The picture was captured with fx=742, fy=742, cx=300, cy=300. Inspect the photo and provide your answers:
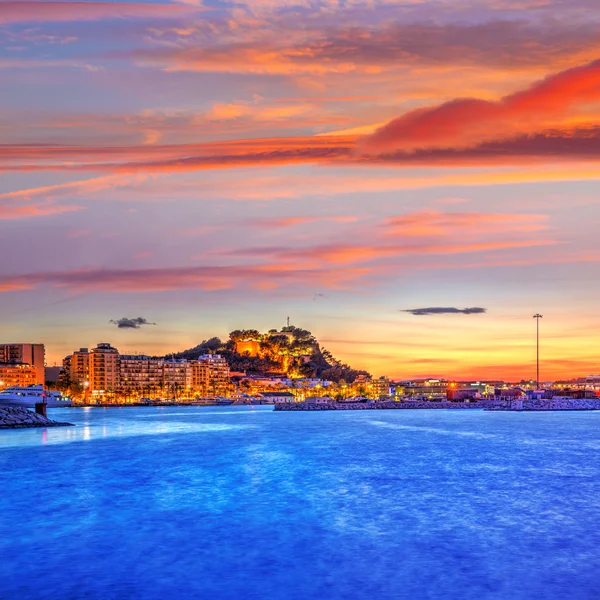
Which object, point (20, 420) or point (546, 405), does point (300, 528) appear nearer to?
point (20, 420)

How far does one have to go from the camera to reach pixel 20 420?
287ft

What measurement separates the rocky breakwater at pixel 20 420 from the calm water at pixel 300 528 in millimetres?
43651

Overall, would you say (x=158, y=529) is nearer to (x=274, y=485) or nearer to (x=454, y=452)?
(x=274, y=485)

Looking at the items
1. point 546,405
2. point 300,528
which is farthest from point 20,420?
point 546,405

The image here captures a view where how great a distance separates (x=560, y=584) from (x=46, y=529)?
562 inches

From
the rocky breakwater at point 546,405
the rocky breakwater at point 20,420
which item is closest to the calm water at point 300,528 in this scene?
the rocky breakwater at point 20,420

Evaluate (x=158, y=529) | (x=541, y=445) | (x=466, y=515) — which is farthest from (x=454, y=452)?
(x=158, y=529)

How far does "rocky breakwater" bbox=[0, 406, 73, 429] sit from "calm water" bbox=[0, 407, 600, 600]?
43651mm

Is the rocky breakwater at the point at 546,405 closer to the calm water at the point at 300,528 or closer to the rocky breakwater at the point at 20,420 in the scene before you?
the rocky breakwater at the point at 20,420

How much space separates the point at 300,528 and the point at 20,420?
74025mm

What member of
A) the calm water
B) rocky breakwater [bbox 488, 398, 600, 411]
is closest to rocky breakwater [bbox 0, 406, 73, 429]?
the calm water

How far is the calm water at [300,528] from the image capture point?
15.0 metres

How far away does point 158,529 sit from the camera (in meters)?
21.6

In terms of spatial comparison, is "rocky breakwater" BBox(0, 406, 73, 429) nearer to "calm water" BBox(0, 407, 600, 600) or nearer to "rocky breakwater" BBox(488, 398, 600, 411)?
"calm water" BBox(0, 407, 600, 600)
